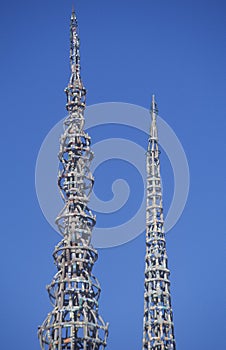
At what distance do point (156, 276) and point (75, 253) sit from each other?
2749 centimetres

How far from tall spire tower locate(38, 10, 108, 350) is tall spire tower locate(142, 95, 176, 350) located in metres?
24.6

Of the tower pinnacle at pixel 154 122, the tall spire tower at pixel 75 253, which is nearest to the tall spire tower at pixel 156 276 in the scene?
the tower pinnacle at pixel 154 122

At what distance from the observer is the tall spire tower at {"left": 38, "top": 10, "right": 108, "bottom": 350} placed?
246ft

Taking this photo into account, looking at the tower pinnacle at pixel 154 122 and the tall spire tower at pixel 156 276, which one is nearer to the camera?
the tall spire tower at pixel 156 276

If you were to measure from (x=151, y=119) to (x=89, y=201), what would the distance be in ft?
121

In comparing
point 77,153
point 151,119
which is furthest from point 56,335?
point 151,119

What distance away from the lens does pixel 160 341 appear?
99.3 metres

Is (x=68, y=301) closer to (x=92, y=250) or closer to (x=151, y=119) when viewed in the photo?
(x=92, y=250)

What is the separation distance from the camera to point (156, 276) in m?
104

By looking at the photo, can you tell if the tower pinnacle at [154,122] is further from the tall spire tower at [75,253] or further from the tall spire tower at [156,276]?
the tall spire tower at [75,253]

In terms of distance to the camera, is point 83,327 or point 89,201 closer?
point 83,327

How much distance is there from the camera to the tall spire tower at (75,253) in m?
75.0

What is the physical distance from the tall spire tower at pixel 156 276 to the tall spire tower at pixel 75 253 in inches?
967

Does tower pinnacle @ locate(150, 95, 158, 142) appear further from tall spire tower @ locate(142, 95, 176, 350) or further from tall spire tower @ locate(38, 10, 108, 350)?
tall spire tower @ locate(38, 10, 108, 350)
